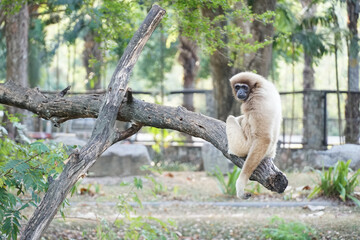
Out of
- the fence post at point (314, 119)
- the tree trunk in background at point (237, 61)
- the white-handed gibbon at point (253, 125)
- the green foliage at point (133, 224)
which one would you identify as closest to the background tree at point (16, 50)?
the tree trunk in background at point (237, 61)

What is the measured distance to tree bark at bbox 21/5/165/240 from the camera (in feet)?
16.5

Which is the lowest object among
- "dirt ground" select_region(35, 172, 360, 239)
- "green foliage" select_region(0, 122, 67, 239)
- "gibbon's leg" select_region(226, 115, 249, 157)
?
"dirt ground" select_region(35, 172, 360, 239)

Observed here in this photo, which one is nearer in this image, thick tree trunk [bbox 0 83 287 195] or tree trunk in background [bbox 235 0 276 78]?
thick tree trunk [bbox 0 83 287 195]

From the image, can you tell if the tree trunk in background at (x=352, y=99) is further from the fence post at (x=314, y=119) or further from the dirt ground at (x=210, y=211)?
the dirt ground at (x=210, y=211)

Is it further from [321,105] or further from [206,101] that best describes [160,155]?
[321,105]

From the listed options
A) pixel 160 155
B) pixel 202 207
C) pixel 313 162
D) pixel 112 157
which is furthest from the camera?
pixel 160 155

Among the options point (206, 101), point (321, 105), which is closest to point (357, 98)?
point (321, 105)

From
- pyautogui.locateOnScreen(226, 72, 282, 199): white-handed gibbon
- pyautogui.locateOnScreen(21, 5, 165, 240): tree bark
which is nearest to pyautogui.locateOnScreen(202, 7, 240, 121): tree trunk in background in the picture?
pyautogui.locateOnScreen(21, 5, 165, 240): tree bark

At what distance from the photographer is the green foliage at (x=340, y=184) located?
9.52m

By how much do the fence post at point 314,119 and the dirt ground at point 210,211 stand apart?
9.64 feet

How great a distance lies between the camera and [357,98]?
51.5 ft

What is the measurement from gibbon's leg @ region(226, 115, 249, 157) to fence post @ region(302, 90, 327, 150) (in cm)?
1077

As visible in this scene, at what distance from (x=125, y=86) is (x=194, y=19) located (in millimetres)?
2771

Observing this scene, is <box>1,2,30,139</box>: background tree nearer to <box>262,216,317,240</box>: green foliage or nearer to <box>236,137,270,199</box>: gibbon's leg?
<box>262,216,317,240</box>: green foliage
